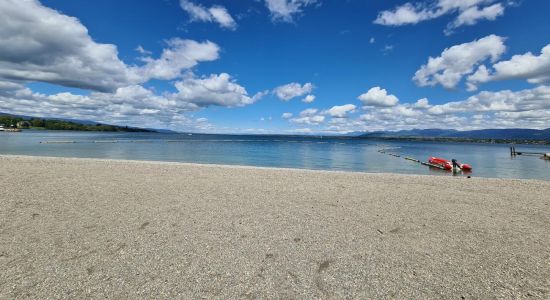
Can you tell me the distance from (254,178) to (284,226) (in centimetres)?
877

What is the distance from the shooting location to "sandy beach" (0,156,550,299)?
4.77 metres

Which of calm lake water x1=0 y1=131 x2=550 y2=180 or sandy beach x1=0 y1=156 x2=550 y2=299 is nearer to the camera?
sandy beach x1=0 y1=156 x2=550 y2=299

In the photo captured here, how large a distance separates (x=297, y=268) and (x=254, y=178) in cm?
1122

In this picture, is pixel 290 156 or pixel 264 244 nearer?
pixel 264 244

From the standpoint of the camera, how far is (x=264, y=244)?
Result: 258 inches

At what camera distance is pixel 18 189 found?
11.3 m

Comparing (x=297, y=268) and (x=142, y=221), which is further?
(x=142, y=221)

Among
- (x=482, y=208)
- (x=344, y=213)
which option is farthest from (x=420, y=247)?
(x=482, y=208)

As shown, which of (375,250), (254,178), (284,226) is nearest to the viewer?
(375,250)

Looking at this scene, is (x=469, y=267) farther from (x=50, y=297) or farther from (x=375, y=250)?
(x=50, y=297)

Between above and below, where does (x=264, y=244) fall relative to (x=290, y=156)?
above

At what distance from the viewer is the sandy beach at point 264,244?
15.6 feet

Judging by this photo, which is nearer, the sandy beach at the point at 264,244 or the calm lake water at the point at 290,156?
the sandy beach at the point at 264,244

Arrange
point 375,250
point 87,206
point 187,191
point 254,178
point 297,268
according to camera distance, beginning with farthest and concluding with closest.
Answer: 1. point 254,178
2. point 187,191
3. point 87,206
4. point 375,250
5. point 297,268
